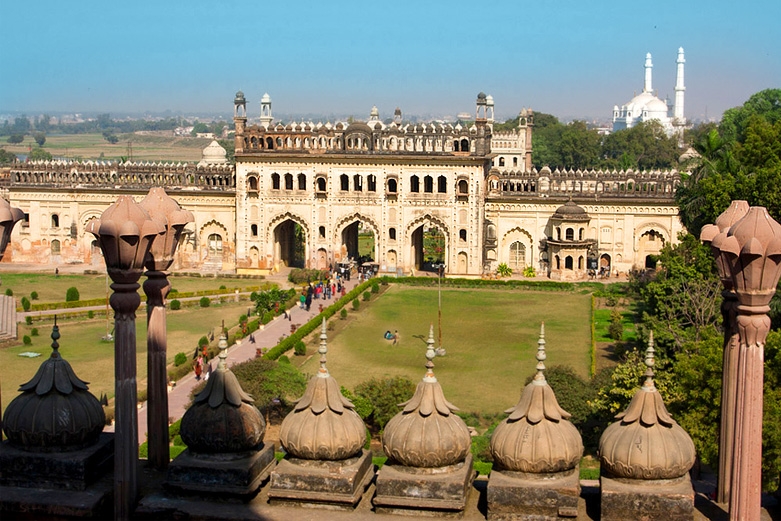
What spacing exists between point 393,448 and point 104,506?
7.79 ft

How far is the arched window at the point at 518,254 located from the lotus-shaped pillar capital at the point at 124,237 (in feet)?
107

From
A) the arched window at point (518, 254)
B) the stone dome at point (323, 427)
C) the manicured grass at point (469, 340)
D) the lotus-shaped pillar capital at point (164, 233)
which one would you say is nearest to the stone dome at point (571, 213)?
the arched window at point (518, 254)

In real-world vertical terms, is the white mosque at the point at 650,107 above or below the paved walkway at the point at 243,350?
above

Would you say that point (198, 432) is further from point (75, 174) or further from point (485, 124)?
point (75, 174)

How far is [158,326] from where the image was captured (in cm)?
916

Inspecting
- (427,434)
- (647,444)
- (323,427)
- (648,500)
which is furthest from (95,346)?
(648,500)

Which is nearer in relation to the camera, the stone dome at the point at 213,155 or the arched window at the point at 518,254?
the arched window at the point at 518,254

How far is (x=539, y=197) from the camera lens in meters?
40.1

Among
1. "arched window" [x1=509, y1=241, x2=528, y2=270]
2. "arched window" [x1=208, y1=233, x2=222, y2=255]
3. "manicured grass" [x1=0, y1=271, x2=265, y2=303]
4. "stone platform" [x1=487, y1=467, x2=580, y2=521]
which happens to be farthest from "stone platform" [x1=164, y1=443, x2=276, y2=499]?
"arched window" [x1=208, y1=233, x2=222, y2=255]

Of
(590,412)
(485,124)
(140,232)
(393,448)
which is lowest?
(590,412)

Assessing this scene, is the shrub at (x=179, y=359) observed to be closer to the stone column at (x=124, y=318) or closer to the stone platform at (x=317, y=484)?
the stone column at (x=124, y=318)

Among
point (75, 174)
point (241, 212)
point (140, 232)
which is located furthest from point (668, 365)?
point (75, 174)

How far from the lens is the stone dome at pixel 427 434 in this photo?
8.16 m

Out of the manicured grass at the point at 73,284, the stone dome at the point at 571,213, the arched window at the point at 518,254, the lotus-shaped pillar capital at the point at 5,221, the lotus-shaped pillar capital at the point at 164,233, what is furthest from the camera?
the arched window at the point at 518,254
